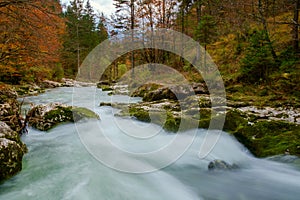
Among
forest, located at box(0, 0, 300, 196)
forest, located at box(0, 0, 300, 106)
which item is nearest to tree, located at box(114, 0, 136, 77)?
forest, located at box(0, 0, 300, 106)

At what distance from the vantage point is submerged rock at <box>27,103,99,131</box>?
6.38m

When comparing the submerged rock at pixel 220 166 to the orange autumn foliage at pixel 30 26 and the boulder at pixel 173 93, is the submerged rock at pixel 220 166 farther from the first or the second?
the boulder at pixel 173 93

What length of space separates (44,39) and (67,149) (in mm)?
2952

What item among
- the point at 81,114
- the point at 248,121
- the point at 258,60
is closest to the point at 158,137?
the point at 248,121

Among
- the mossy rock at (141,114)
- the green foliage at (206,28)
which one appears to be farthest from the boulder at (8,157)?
the green foliage at (206,28)

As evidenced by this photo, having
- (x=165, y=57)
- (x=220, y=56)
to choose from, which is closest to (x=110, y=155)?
(x=220, y=56)

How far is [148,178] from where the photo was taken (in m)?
4.20

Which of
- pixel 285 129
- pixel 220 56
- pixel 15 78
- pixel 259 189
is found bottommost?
pixel 259 189

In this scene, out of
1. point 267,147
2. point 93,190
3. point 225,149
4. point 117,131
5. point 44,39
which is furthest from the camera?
point 117,131

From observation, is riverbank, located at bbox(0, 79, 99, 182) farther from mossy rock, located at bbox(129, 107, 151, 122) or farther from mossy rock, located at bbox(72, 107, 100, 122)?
mossy rock, located at bbox(129, 107, 151, 122)

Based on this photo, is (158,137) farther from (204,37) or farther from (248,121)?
(204,37)

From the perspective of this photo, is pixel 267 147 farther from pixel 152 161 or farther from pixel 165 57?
pixel 165 57

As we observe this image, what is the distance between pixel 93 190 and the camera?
3629 millimetres

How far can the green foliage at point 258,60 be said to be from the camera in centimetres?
957
